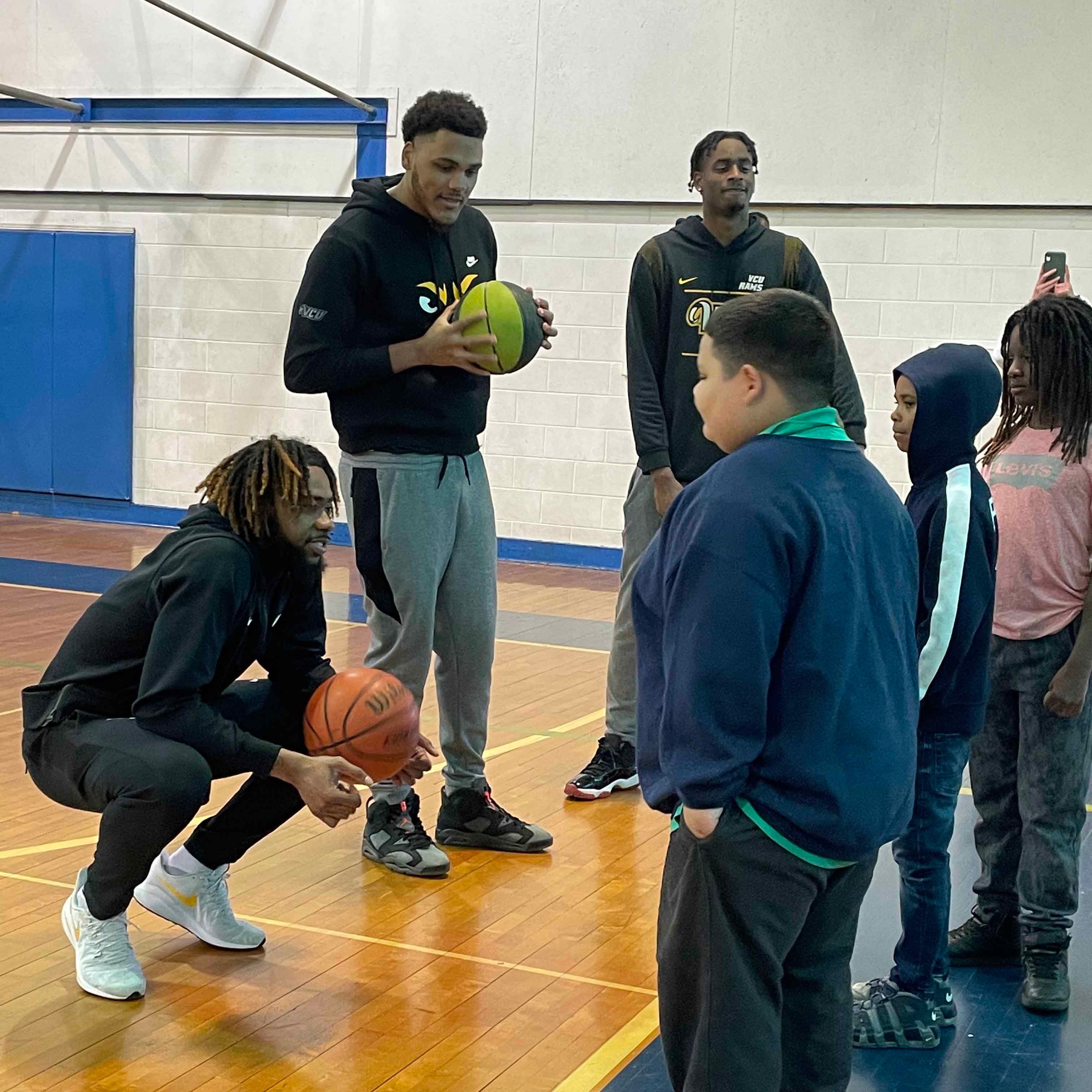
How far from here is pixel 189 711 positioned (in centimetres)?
274

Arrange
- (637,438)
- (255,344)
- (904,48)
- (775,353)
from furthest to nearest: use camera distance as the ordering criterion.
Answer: (255,344) → (904,48) → (637,438) → (775,353)

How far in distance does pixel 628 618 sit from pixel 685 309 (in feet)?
3.13

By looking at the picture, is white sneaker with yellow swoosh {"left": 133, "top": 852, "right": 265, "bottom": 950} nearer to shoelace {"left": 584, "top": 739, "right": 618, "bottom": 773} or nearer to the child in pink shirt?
shoelace {"left": 584, "top": 739, "right": 618, "bottom": 773}

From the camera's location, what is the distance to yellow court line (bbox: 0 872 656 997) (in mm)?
2990

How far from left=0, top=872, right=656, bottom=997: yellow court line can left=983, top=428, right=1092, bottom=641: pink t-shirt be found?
1106 millimetres

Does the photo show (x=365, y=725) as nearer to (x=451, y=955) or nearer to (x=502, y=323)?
(x=451, y=955)

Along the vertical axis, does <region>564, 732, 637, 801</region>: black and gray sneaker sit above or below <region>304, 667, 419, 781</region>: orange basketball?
below

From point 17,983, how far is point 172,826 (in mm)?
503

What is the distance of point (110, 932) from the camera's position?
2826mm

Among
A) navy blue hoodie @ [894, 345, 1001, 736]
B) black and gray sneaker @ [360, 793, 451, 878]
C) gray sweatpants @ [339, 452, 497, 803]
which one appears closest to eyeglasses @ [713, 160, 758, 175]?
gray sweatpants @ [339, 452, 497, 803]

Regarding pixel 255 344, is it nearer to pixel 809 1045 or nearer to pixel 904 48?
pixel 904 48

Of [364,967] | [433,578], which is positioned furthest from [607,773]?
[364,967]

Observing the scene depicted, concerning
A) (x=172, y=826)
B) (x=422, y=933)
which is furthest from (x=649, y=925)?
(x=172, y=826)

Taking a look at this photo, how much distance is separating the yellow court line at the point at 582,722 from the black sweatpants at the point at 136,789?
88.0 inches
